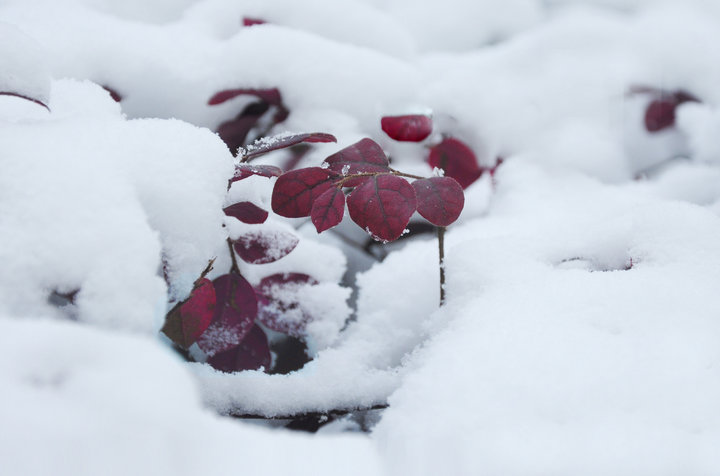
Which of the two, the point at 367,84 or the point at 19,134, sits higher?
the point at 19,134

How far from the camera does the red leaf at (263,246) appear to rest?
0.65 m

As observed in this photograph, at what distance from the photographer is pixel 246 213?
23.5 inches

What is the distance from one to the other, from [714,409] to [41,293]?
0.59m

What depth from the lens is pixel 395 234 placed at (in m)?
0.54

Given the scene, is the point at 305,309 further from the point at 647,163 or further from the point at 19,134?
the point at 647,163

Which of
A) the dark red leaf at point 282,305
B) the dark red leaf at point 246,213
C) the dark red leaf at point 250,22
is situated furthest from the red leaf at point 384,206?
the dark red leaf at point 250,22

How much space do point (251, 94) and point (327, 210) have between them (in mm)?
480

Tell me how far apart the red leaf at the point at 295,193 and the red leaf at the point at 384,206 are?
59mm

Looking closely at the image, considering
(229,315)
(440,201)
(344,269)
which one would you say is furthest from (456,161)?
(229,315)

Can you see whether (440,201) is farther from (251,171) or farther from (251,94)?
(251,94)

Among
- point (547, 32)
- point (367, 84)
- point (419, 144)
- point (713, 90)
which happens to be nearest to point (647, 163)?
point (713, 90)

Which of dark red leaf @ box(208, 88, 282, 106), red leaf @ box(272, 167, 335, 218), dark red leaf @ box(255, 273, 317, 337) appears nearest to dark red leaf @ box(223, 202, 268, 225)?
red leaf @ box(272, 167, 335, 218)

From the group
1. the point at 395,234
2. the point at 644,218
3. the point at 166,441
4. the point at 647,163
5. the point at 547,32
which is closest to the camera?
the point at 166,441

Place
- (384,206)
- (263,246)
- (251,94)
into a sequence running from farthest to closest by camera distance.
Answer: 1. (251,94)
2. (263,246)
3. (384,206)
